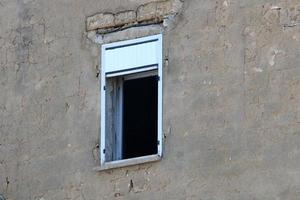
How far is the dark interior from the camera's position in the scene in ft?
59.9

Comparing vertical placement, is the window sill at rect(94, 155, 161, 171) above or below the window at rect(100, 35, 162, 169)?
below

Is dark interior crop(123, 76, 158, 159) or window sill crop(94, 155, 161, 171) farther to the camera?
dark interior crop(123, 76, 158, 159)

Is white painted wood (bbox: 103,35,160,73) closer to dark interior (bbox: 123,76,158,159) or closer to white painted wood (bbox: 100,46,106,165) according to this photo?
white painted wood (bbox: 100,46,106,165)

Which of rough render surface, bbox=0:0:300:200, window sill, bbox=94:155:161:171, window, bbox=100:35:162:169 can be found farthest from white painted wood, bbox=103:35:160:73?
window sill, bbox=94:155:161:171

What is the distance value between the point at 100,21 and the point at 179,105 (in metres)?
1.61

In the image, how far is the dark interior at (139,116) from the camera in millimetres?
18266

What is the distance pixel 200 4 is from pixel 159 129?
153 cm

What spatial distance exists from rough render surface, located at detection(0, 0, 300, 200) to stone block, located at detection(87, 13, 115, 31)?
0.09m

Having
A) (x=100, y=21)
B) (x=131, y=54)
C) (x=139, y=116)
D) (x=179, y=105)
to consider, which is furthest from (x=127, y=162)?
(x=100, y=21)

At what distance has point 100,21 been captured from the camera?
18.7 metres

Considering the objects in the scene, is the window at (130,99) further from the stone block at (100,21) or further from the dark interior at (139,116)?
the stone block at (100,21)

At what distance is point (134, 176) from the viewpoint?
17875 millimetres

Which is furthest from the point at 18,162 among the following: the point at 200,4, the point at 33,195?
the point at 200,4

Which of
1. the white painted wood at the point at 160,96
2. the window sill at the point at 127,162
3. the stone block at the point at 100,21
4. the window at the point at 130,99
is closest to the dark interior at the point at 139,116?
the window at the point at 130,99
